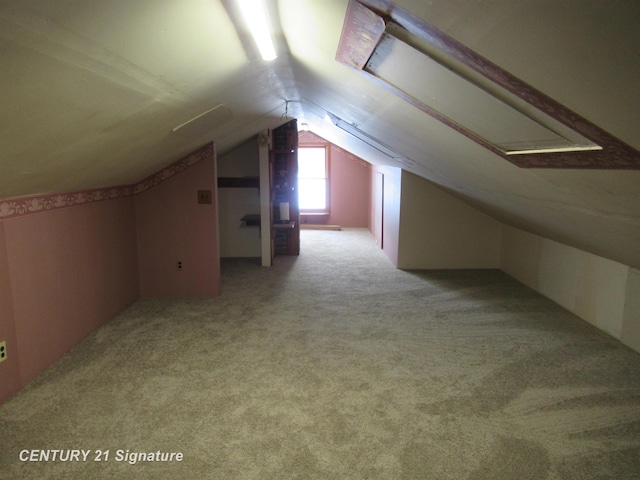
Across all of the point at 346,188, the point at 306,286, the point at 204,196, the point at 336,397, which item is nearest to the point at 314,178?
the point at 346,188

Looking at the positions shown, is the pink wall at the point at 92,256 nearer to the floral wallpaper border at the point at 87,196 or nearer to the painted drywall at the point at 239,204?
the floral wallpaper border at the point at 87,196

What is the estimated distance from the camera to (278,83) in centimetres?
332

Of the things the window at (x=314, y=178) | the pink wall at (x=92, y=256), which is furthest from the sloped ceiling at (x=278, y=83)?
the window at (x=314, y=178)

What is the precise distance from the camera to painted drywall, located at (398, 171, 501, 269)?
5.61 metres

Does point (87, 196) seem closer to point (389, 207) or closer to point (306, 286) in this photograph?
point (306, 286)

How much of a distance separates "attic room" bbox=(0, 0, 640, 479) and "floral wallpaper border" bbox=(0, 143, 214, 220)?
0.02m

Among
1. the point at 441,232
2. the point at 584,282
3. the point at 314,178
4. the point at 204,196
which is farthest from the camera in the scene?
the point at 314,178

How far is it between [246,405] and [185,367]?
686mm

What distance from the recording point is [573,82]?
1065 mm

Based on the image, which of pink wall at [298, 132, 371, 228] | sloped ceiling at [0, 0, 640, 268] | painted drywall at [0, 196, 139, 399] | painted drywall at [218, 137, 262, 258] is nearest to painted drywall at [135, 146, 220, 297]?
painted drywall at [0, 196, 139, 399]

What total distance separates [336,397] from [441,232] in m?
3.72

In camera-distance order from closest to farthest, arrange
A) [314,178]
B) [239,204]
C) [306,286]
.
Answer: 1. [306,286]
2. [239,204]
3. [314,178]

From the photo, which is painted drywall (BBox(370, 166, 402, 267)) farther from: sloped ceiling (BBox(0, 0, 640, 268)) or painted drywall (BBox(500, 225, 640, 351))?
sloped ceiling (BBox(0, 0, 640, 268))

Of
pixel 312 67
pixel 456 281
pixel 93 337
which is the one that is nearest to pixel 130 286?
pixel 93 337
